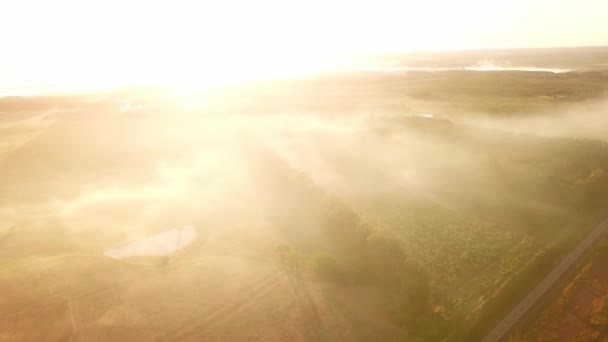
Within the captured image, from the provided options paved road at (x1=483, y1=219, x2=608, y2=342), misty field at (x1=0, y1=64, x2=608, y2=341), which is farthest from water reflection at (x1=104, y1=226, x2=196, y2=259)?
paved road at (x1=483, y1=219, x2=608, y2=342)

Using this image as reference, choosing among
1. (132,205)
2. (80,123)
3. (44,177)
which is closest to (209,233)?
(132,205)

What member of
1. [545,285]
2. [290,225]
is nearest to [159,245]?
[290,225]

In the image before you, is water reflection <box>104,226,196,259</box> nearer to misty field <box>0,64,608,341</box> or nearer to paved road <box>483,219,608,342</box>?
misty field <box>0,64,608,341</box>

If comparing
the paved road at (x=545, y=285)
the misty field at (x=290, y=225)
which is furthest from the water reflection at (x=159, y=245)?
the paved road at (x=545, y=285)

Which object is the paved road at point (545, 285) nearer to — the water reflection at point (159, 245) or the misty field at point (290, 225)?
the misty field at point (290, 225)

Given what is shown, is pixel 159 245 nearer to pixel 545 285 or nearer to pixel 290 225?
pixel 290 225
